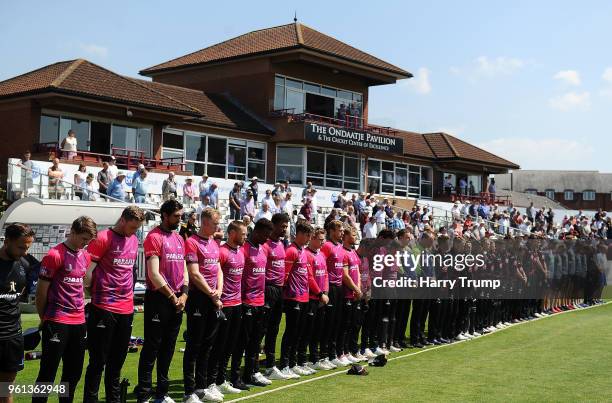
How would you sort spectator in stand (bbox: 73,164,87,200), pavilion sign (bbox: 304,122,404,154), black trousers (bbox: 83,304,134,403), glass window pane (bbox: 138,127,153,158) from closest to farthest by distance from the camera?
black trousers (bbox: 83,304,134,403)
spectator in stand (bbox: 73,164,87,200)
glass window pane (bbox: 138,127,153,158)
pavilion sign (bbox: 304,122,404,154)

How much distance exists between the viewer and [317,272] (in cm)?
1145

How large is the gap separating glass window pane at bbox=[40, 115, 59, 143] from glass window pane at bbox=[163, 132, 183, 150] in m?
5.27

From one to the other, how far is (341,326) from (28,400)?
202 inches

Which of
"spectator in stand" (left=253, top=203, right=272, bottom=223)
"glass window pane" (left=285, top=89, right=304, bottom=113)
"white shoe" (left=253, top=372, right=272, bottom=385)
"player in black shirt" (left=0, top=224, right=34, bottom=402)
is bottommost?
"white shoe" (left=253, top=372, right=272, bottom=385)

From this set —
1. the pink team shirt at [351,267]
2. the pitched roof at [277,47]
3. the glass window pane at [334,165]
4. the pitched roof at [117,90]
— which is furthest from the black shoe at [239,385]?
the glass window pane at [334,165]

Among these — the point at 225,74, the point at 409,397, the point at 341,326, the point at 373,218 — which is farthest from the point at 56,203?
the point at 225,74

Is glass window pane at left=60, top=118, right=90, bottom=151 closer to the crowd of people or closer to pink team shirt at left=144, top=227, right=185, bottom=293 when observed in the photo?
the crowd of people

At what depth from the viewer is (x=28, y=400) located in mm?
8938

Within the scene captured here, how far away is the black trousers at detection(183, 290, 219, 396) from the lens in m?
8.99

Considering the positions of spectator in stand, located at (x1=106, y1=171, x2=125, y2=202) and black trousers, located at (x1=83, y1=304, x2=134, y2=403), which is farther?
spectator in stand, located at (x1=106, y1=171, x2=125, y2=202)

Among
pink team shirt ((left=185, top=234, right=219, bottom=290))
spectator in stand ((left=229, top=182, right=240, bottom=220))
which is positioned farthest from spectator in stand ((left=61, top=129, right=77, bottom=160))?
pink team shirt ((left=185, top=234, right=219, bottom=290))

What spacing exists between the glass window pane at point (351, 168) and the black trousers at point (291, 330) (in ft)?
94.8

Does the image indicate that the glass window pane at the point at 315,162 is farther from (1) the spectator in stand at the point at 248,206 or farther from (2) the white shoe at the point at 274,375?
(2) the white shoe at the point at 274,375

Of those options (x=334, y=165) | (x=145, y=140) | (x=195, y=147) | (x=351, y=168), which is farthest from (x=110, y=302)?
(x=351, y=168)
